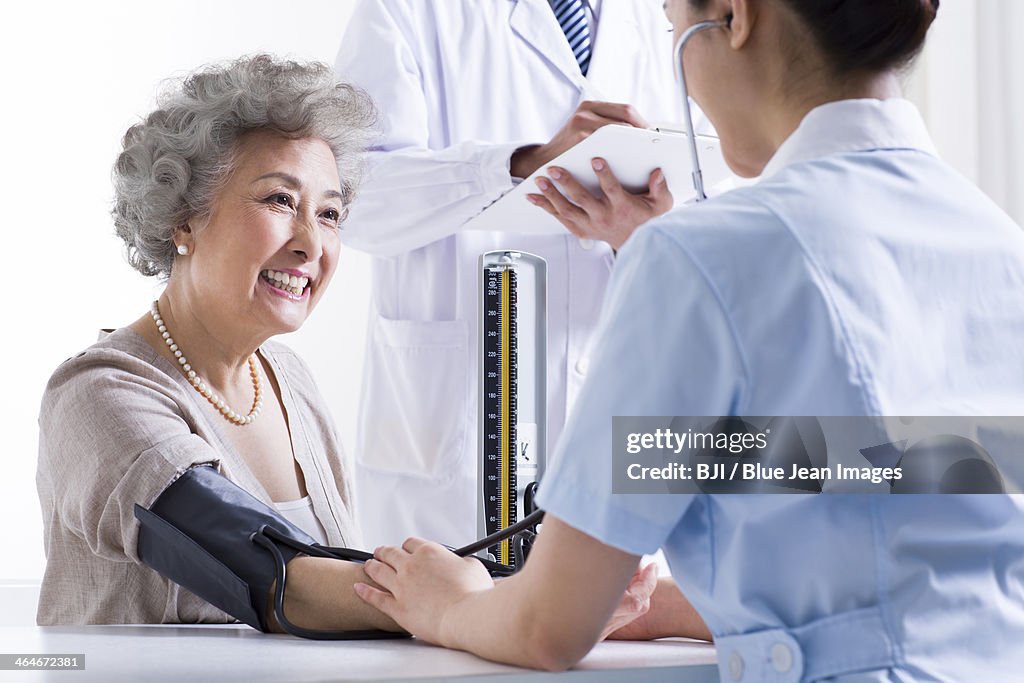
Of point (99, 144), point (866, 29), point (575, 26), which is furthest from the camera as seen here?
point (99, 144)

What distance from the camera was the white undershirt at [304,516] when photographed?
138 centimetres

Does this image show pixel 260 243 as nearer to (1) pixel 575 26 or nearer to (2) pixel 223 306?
(2) pixel 223 306

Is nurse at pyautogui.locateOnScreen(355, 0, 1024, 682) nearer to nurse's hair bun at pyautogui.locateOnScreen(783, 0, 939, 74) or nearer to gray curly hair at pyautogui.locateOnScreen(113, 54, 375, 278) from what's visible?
nurse's hair bun at pyautogui.locateOnScreen(783, 0, 939, 74)

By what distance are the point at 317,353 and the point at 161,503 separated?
6.25 feet

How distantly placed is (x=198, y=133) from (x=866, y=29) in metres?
0.94

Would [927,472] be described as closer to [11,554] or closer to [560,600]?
[560,600]

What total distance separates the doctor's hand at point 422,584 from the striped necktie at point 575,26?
3.67ft

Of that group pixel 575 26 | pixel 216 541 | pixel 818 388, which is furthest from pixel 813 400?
pixel 575 26

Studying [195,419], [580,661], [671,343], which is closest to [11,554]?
[195,419]

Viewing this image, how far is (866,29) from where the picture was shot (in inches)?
29.8

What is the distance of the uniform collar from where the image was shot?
0.76 metres

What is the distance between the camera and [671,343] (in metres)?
0.66

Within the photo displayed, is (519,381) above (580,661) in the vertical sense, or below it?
above

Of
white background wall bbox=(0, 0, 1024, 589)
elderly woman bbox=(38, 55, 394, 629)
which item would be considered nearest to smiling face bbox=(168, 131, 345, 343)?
elderly woman bbox=(38, 55, 394, 629)
